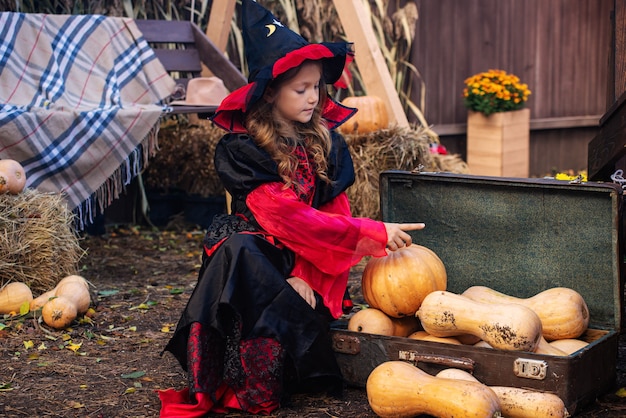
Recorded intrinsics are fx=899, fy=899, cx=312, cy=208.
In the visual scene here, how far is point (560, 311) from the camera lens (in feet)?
11.2

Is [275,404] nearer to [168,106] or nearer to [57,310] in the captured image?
[57,310]

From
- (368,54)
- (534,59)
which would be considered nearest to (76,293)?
(368,54)

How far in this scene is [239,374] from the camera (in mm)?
3434

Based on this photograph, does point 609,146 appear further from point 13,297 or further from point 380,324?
point 13,297

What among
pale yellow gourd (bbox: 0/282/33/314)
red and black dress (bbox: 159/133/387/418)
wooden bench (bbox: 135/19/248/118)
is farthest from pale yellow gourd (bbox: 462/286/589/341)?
wooden bench (bbox: 135/19/248/118)

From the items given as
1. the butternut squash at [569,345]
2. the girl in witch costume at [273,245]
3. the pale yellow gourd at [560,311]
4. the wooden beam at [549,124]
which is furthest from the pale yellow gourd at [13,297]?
the wooden beam at [549,124]

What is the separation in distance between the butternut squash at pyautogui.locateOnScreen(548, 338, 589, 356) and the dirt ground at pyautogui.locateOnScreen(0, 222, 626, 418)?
22 cm

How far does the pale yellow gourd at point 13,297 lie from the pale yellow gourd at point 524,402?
2524 mm

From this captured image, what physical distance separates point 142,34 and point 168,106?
98cm

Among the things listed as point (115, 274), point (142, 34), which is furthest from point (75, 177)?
point (142, 34)

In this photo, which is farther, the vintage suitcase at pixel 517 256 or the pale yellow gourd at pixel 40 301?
the pale yellow gourd at pixel 40 301

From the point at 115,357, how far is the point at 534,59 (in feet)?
24.7

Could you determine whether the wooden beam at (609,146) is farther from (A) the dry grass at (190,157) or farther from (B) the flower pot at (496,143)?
(B) the flower pot at (496,143)

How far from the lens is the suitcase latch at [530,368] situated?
307 centimetres
